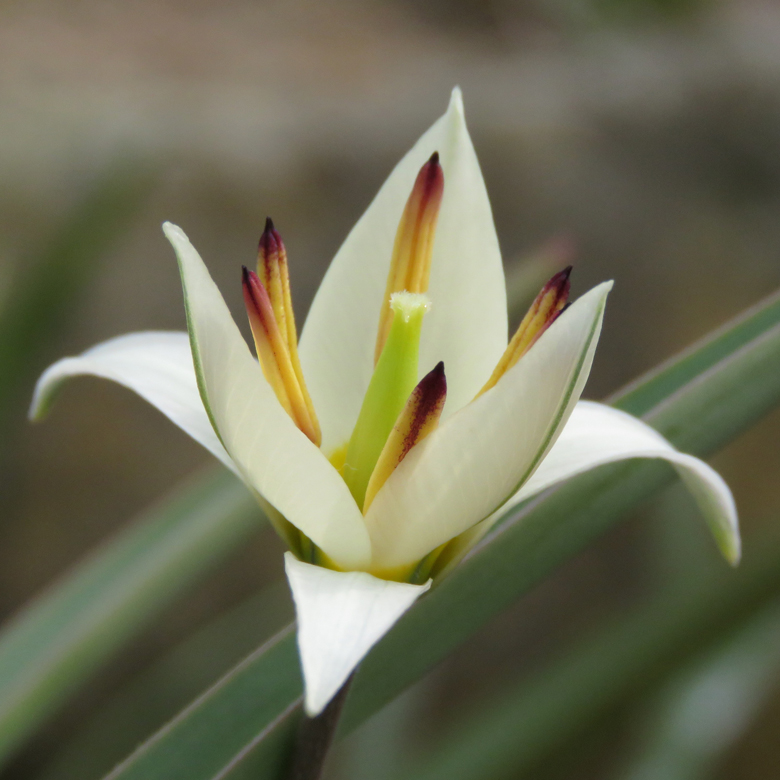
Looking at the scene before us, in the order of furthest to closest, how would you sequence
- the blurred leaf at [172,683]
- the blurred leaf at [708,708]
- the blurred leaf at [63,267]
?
the blurred leaf at [172,683], the blurred leaf at [708,708], the blurred leaf at [63,267]

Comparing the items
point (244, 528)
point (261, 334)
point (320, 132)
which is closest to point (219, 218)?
point (320, 132)

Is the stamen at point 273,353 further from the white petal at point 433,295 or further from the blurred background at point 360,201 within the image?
the blurred background at point 360,201

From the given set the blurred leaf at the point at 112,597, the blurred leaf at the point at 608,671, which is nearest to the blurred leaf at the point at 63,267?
the blurred leaf at the point at 112,597

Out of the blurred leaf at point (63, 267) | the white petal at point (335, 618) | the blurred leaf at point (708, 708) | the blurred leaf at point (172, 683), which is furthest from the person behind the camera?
the blurred leaf at point (172, 683)

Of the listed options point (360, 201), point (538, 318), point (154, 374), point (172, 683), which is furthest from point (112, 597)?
point (360, 201)

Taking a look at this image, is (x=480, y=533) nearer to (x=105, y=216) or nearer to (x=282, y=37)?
(x=105, y=216)

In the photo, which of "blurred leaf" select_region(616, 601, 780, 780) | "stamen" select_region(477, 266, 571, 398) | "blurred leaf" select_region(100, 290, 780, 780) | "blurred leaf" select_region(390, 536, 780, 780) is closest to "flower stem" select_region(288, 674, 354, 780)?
"blurred leaf" select_region(100, 290, 780, 780)

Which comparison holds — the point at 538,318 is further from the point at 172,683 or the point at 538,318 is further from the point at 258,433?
the point at 172,683
